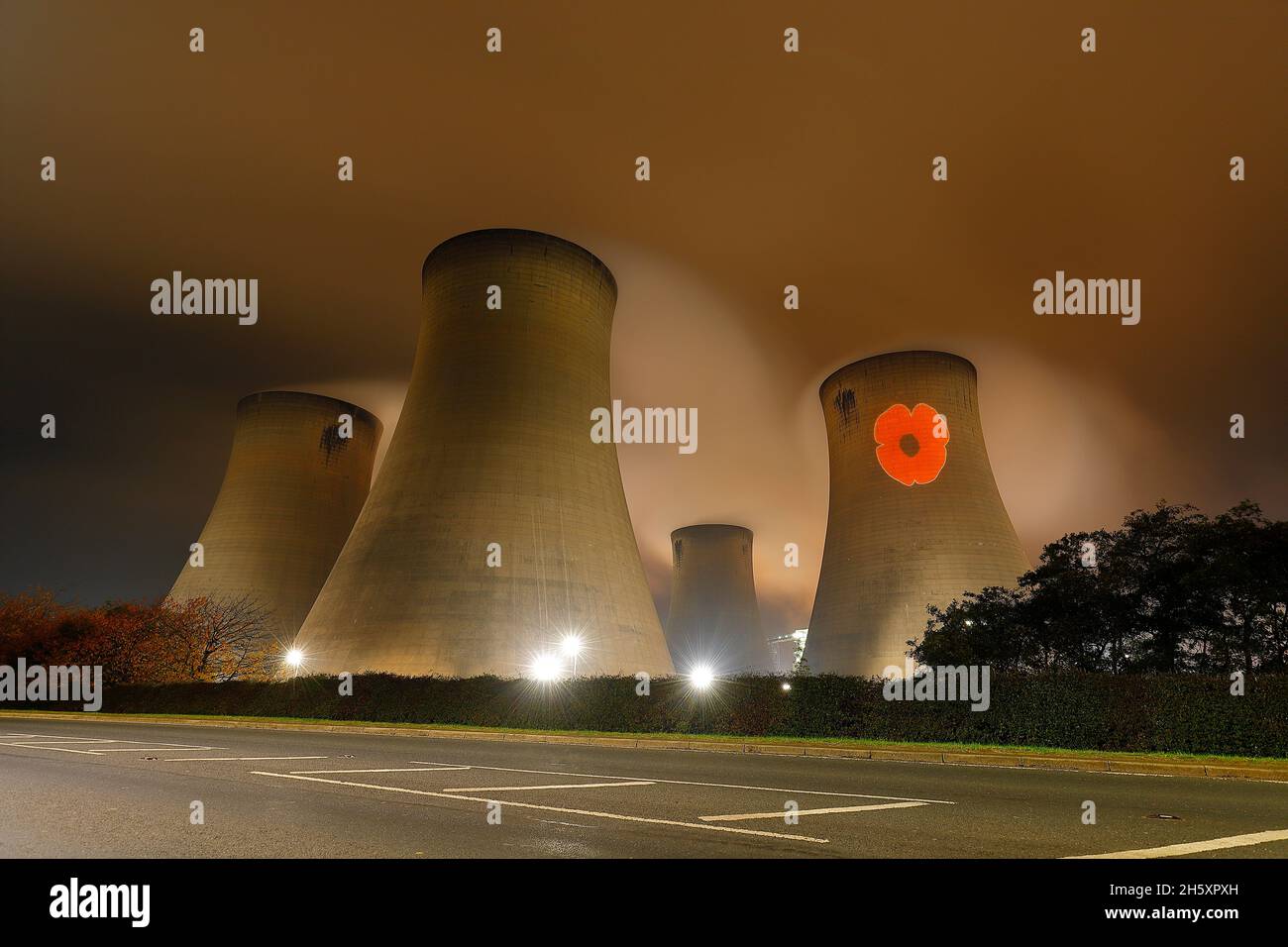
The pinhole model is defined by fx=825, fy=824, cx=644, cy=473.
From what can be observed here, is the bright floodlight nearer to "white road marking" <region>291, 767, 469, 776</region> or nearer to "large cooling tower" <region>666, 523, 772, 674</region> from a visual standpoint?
"white road marking" <region>291, 767, 469, 776</region>

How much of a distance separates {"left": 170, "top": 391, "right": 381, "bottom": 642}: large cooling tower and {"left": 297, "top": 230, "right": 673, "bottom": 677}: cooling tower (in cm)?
A: 1150

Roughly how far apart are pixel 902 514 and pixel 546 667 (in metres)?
13.9

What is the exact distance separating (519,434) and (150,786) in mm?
15913

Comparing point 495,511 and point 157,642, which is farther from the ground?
point 495,511

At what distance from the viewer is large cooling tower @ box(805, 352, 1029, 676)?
27.4 metres

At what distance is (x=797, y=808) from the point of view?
17.9 ft

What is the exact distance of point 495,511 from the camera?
2128cm

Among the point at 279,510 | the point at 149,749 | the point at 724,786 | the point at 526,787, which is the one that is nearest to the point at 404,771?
the point at 526,787

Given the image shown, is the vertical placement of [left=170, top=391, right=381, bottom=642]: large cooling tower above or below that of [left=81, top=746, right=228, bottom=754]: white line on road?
above

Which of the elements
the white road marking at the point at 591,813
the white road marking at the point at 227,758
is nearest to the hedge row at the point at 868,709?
the white road marking at the point at 227,758

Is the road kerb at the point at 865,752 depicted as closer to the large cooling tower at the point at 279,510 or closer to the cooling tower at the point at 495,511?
the cooling tower at the point at 495,511

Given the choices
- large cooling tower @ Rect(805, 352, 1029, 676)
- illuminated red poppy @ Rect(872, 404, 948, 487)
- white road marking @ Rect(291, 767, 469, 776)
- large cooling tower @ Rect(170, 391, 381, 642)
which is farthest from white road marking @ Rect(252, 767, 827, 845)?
large cooling tower @ Rect(170, 391, 381, 642)

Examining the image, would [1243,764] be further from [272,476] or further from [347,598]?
[272,476]

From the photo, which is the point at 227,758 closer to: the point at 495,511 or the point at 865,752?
the point at 865,752
